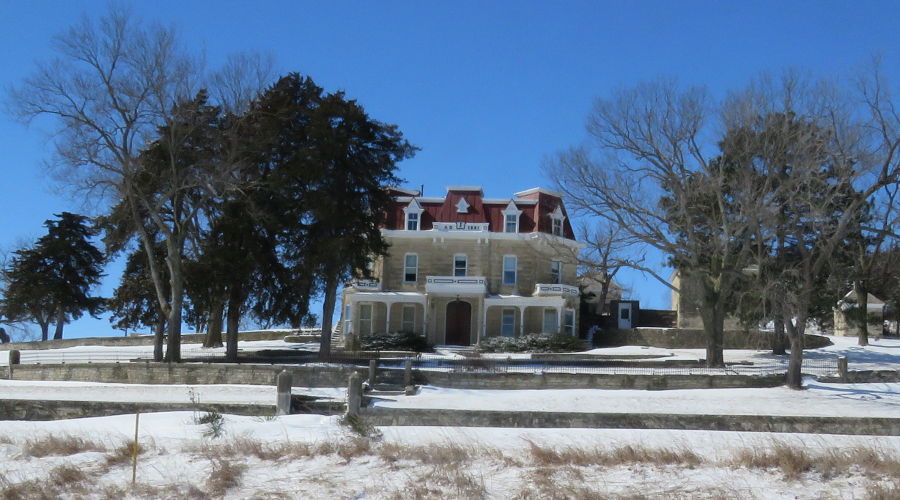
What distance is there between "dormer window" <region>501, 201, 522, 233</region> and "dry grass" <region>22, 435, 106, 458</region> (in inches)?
1371

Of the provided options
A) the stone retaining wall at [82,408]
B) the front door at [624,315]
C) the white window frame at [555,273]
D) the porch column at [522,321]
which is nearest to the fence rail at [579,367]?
the stone retaining wall at [82,408]

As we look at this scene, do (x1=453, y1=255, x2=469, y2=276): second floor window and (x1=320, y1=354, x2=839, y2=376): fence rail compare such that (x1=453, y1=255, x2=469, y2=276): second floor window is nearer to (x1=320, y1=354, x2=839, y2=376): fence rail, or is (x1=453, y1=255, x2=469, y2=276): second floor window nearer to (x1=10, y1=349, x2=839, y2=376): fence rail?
(x1=10, y1=349, x2=839, y2=376): fence rail

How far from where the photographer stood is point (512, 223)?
48.2 metres

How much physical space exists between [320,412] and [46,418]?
6.25 meters

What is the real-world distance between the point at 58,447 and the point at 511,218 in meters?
35.7

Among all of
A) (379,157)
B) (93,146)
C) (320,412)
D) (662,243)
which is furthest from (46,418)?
(662,243)

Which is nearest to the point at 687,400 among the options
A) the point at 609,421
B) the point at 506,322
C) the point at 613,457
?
the point at 609,421

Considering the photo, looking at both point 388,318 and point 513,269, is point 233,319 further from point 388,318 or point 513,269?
point 513,269

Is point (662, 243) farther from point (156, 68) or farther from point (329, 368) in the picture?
point (156, 68)

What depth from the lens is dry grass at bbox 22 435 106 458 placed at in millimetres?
14352

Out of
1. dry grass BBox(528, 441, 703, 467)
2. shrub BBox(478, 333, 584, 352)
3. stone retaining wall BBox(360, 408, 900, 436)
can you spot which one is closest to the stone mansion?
shrub BBox(478, 333, 584, 352)

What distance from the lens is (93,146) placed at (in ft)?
104

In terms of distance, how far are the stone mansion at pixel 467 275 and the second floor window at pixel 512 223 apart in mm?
56

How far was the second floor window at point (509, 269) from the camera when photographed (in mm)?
47469
